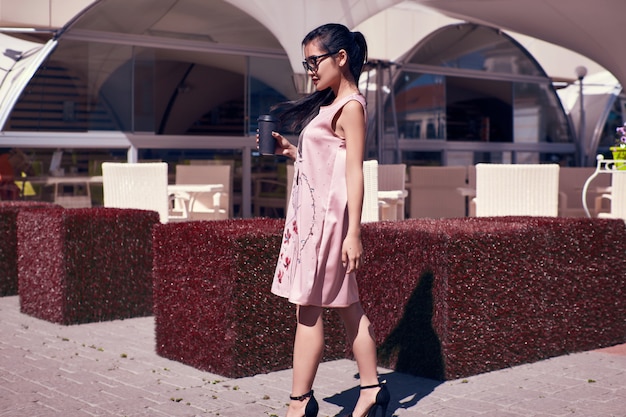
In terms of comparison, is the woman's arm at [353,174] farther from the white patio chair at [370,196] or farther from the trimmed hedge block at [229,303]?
the white patio chair at [370,196]

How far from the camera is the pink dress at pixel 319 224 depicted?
13.3 feet

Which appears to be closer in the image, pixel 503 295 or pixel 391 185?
pixel 503 295

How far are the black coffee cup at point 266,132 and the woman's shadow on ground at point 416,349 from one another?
4.66ft

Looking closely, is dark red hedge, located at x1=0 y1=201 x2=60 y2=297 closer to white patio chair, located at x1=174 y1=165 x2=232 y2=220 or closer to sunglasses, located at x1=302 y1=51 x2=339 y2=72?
white patio chair, located at x1=174 y1=165 x2=232 y2=220

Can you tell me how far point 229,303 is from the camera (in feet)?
17.3

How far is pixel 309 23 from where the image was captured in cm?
1251

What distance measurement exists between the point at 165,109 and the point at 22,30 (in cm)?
219

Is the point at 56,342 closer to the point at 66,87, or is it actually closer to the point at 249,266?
the point at 249,266

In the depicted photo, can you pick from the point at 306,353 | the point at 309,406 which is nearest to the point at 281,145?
the point at 306,353

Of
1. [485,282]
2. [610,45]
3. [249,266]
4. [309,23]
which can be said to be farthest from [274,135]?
[610,45]

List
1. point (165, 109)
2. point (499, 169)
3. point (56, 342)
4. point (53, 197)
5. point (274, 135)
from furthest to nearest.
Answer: point (165, 109), point (53, 197), point (499, 169), point (56, 342), point (274, 135)

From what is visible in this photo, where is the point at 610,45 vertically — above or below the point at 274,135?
above

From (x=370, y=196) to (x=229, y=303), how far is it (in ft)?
10.8

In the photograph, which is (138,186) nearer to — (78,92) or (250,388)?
(78,92)
